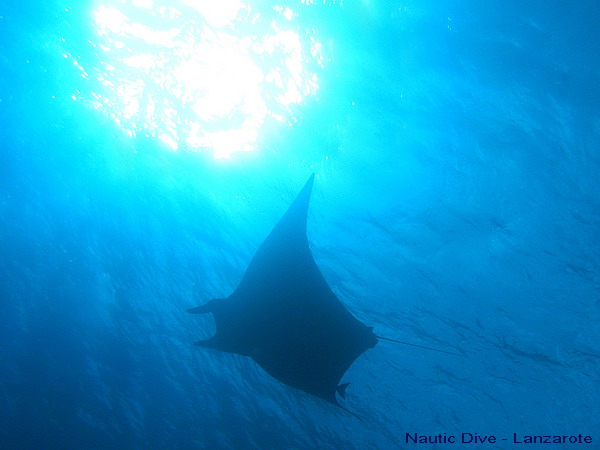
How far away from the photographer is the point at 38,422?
21.1 m

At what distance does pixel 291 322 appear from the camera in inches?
257

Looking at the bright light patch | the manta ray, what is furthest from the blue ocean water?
the manta ray

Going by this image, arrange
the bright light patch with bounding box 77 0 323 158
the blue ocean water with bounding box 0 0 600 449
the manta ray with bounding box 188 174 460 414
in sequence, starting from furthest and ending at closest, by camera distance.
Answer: the bright light patch with bounding box 77 0 323 158 → the blue ocean water with bounding box 0 0 600 449 → the manta ray with bounding box 188 174 460 414

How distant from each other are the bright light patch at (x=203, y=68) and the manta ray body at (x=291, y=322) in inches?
134

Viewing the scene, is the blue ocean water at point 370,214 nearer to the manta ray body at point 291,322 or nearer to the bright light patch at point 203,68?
the bright light patch at point 203,68

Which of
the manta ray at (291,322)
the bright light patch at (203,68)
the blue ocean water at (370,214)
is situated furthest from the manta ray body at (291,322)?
the bright light patch at (203,68)

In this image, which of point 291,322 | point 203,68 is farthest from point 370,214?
point 203,68

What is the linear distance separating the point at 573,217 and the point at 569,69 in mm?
2801

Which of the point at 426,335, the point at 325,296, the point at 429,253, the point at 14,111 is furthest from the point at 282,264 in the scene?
the point at 14,111

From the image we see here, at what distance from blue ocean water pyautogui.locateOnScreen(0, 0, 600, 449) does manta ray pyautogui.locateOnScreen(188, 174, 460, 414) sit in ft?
10.2

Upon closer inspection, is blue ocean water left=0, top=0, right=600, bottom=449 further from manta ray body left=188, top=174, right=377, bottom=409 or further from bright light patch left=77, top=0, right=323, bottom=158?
manta ray body left=188, top=174, right=377, bottom=409

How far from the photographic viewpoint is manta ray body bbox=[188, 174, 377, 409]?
5910mm

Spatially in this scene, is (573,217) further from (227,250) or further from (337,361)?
(227,250)

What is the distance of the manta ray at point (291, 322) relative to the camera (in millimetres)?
5910
